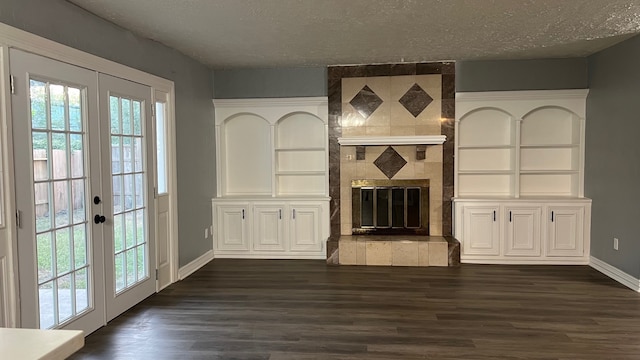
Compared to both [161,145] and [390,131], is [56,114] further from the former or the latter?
[390,131]

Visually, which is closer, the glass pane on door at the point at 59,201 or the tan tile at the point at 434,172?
the glass pane on door at the point at 59,201

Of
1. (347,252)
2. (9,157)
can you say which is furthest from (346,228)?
(9,157)

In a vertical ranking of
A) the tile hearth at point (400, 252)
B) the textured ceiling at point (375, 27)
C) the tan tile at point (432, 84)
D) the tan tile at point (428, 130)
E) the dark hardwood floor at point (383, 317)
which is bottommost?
the dark hardwood floor at point (383, 317)

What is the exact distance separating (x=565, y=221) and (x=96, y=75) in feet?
16.8

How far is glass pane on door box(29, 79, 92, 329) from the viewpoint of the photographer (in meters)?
2.93

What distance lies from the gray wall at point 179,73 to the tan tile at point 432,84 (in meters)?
2.71

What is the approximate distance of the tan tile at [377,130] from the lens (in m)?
5.78

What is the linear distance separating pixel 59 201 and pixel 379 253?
3.47 metres

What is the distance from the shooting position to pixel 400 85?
18.8 ft

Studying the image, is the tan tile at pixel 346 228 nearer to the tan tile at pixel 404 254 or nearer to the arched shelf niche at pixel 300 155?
the arched shelf niche at pixel 300 155

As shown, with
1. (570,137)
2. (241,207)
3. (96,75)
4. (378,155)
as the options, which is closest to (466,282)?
(378,155)

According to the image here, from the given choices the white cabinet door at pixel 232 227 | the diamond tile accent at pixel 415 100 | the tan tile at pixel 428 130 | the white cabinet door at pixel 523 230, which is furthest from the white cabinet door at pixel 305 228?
the white cabinet door at pixel 523 230

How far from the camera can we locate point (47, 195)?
300 centimetres

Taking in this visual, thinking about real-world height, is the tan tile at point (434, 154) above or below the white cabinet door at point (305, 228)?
above
